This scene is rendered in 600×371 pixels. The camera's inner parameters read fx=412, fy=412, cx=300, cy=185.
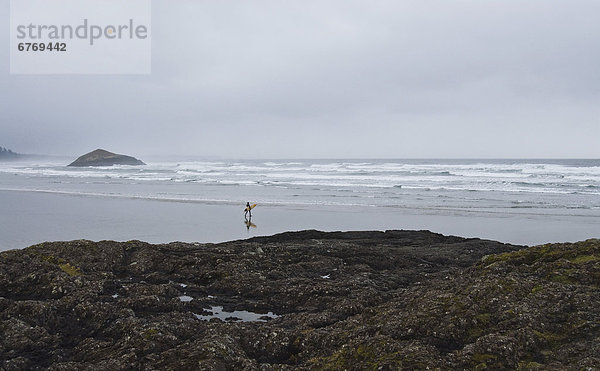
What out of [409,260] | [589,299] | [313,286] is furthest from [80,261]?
[589,299]

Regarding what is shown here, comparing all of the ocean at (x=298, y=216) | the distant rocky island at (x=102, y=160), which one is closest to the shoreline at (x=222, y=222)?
the ocean at (x=298, y=216)

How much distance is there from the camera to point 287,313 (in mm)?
7148

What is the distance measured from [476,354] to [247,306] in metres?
4.14

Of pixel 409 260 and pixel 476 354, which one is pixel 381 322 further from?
pixel 409 260

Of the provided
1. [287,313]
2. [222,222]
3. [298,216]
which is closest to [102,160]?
[298,216]

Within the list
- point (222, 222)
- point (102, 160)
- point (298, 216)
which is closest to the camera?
point (222, 222)

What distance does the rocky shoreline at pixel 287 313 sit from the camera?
191 inches

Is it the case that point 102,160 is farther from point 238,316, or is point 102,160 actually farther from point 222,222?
point 238,316

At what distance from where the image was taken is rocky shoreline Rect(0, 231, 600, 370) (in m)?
4.84

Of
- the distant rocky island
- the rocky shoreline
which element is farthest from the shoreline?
the distant rocky island

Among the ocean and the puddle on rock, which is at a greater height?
the puddle on rock

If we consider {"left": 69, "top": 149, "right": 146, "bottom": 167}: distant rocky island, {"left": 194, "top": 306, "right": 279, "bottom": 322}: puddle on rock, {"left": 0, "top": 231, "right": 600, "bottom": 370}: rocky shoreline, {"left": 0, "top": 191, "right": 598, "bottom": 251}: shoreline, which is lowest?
{"left": 0, "top": 191, "right": 598, "bottom": 251}: shoreline

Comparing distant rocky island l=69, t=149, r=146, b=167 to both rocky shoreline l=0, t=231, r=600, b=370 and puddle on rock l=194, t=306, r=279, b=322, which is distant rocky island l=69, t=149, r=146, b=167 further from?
puddle on rock l=194, t=306, r=279, b=322

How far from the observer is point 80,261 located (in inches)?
357
